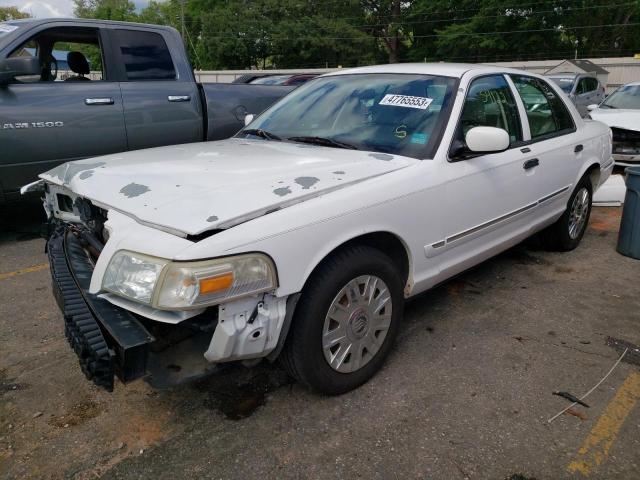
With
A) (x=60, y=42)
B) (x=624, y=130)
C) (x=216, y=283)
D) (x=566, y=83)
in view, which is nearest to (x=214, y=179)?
(x=216, y=283)

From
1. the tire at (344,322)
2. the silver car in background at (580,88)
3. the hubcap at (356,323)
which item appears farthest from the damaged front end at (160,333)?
the silver car in background at (580,88)

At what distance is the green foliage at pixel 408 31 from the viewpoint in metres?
36.5

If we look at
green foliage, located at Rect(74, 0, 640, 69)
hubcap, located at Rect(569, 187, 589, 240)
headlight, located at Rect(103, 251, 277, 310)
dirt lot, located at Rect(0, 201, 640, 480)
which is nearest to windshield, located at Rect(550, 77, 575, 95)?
hubcap, located at Rect(569, 187, 589, 240)

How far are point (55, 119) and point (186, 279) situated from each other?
369 centimetres

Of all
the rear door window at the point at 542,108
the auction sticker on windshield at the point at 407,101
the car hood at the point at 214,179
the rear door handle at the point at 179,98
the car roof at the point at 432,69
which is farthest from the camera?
the rear door handle at the point at 179,98

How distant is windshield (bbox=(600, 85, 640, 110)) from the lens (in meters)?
9.19

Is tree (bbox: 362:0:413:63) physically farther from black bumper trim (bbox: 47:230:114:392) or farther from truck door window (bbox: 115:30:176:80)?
black bumper trim (bbox: 47:230:114:392)

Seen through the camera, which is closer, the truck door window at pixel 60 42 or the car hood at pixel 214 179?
the car hood at pixel 214 179

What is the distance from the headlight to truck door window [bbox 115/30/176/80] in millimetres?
3889

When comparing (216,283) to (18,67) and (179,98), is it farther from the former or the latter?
(179,98)

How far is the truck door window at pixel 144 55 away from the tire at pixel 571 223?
13.6 feet

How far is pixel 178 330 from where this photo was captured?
2273 millimetres

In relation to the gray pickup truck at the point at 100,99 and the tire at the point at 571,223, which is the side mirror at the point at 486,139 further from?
the gray pickup truck at the point at 100,99

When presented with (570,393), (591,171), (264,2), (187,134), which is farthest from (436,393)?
(264,2)
